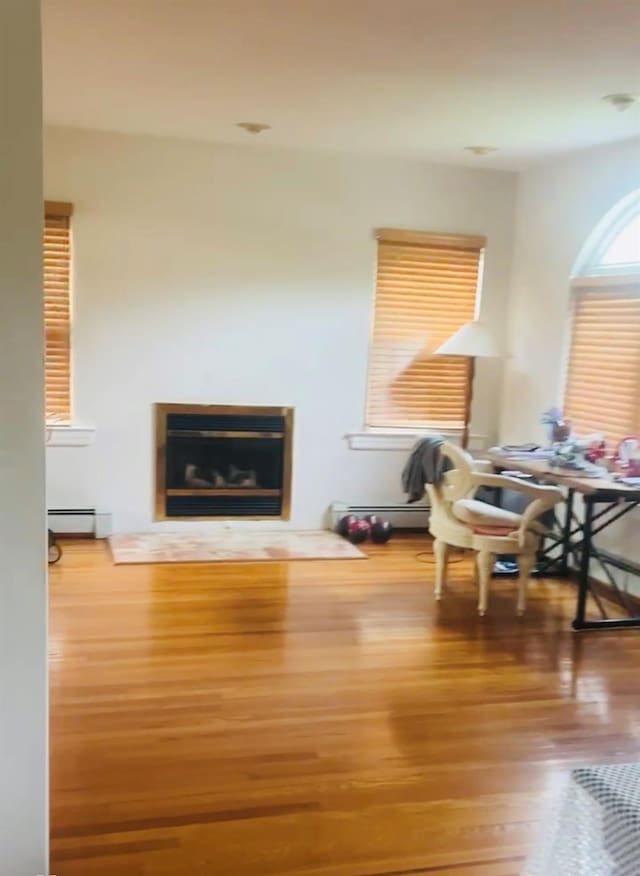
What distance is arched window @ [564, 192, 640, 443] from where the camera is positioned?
452 cm

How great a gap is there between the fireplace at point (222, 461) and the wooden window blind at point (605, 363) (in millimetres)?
1861

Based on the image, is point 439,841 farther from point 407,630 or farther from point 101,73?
point 101,73

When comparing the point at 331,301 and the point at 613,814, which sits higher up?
the point at 331,301

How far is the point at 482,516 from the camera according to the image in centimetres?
422

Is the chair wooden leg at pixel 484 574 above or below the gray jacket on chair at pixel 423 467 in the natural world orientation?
below

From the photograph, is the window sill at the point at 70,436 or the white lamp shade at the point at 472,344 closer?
the window sill at the point at 70,436

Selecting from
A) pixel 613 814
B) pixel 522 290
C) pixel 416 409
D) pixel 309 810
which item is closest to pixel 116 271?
pixel 416 409

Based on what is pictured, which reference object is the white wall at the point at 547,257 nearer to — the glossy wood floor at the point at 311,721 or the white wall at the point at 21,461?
the glossy wood floor at the point at 311,721

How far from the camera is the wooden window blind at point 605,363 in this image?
450 cm

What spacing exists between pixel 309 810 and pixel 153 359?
3389 mm

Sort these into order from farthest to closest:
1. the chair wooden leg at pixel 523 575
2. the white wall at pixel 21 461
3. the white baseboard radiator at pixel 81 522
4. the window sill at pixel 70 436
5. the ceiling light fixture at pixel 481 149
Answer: the white baseboard radiator at pixel 81 522, the window sill at pixel 70 436, the ceiling light fixture at pixel 481 149, the chair wooden leg at pixel 523 575, the white wall at pixel 21 461

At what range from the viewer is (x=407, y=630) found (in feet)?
12.9

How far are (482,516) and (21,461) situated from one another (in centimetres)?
295

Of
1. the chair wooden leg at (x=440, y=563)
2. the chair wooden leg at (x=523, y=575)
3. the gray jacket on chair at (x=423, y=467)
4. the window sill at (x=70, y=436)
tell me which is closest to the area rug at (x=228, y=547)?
the gray jacket on chair at (x=423, y=467)
